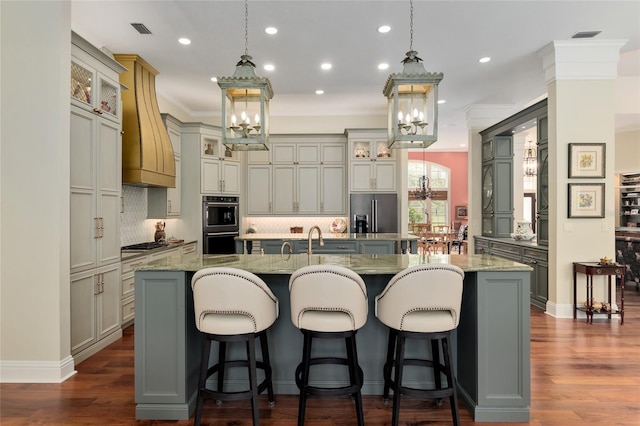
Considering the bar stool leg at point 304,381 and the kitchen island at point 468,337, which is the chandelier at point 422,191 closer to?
the kitchen island at point 468,337

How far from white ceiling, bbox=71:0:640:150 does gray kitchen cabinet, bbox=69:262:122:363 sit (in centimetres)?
258

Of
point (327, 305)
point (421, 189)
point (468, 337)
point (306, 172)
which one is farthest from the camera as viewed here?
point (421, 189)

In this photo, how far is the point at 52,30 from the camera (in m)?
2.94

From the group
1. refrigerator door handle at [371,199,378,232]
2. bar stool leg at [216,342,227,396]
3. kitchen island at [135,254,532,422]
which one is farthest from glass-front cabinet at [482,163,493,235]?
bar stool leg at [216,342,227,396]

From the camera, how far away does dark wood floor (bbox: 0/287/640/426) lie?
2.36 m

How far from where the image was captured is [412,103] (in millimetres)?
2656

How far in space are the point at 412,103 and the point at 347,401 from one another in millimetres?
2155

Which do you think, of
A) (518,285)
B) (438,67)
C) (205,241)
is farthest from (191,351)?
(438,67)

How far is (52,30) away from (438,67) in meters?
4.40

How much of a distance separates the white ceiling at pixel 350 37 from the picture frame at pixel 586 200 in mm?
1751

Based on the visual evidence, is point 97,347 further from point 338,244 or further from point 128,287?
point 338,244

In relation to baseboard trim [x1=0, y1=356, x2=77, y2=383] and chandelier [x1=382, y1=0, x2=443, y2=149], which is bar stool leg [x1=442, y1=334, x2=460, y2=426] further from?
baseboard trim [x1=0, y1=356, x2=77, y2=383]

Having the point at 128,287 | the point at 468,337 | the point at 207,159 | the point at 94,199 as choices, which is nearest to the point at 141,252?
the point at 128,287

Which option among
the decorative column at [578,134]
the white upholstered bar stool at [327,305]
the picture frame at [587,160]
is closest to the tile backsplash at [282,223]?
the decorative column at [578,134]
